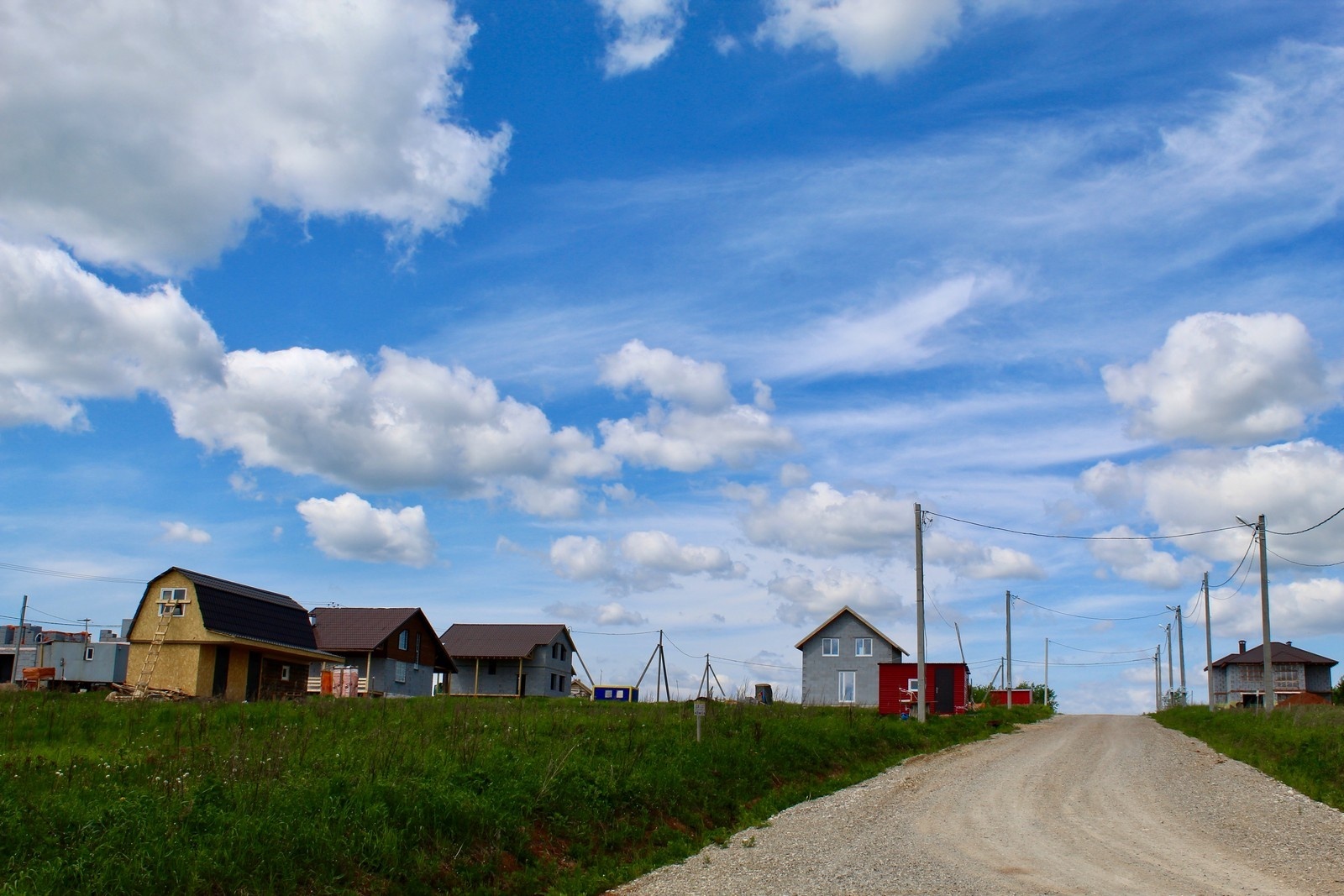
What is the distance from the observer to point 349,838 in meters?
10.1

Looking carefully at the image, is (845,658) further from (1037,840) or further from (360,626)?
(1037,840)

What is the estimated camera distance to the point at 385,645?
52750mm

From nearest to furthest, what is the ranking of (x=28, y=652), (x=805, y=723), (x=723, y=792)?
(x=723, y=792) → (x=805, y=723) → (x=28, y=652)

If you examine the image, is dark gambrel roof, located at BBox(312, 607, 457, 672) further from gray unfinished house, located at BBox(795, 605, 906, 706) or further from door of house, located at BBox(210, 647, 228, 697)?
gray unfinished house, located at BBox(795, 605, 906, 706)

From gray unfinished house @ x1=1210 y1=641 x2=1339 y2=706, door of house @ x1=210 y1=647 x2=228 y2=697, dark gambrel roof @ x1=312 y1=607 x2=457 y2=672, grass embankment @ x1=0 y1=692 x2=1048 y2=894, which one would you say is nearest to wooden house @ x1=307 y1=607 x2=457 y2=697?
dark gambrel roof @ x1=312 y1=607 x2=457 y2=672

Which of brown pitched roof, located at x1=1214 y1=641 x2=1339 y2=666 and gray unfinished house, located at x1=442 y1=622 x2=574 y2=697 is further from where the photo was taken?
brown pitched roof, located at x1=1214 y1=641 x2=1339 y2=666

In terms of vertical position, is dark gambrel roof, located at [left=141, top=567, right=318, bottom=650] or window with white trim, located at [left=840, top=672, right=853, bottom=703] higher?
dark gambrel roof, located at [left=141, top=567, right=318, bottom=650]

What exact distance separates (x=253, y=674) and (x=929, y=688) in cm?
2750

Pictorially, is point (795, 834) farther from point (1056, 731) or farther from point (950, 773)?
point (1056, 731)

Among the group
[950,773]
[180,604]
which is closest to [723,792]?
[950,773]

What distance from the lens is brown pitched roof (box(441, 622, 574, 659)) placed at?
61791 mm

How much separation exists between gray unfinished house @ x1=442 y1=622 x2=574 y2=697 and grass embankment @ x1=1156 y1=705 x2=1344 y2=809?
127 ft

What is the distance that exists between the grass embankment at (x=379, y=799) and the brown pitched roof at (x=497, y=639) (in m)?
41.7

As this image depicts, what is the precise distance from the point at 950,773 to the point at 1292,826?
7.21m
